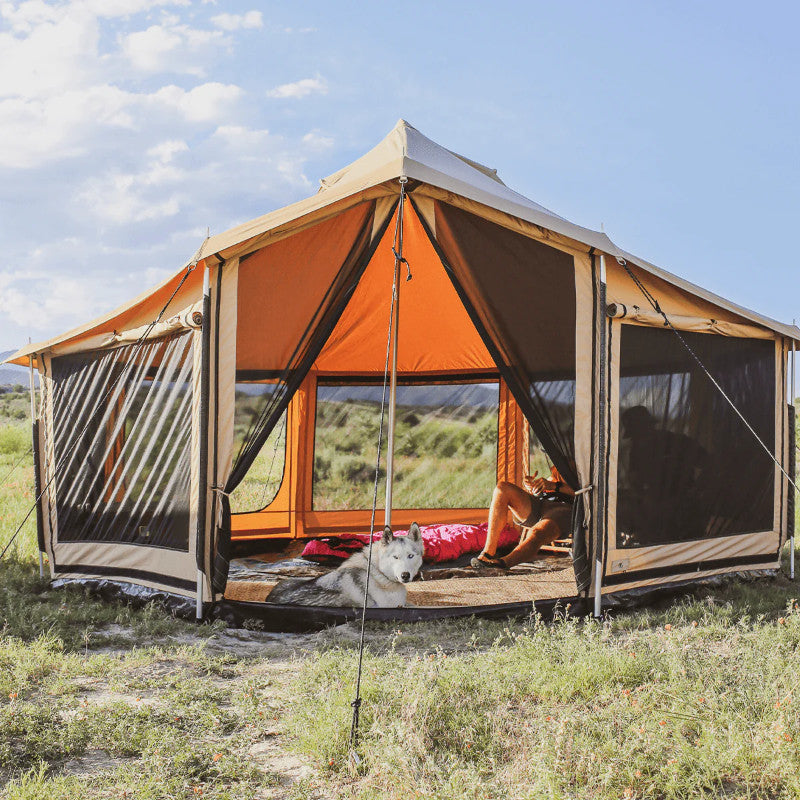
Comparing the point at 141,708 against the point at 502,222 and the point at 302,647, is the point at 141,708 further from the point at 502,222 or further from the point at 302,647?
the point at 502,222

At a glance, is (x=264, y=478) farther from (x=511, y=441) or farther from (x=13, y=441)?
(x=13, y=441)

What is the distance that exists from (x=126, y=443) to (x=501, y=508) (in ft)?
8.29

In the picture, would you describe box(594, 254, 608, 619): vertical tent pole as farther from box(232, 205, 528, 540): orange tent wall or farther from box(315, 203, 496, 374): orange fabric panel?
box(232, 205, 528, 540): orange tent wall

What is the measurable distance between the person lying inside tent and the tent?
3.18 ft

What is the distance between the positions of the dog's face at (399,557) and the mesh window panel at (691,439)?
117cm

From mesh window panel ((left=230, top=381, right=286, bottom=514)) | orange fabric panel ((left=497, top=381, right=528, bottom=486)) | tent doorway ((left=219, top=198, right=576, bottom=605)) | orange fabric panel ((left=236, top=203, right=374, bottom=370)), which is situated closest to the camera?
orange fabric panel ((left=236, top=203, right=374, bottom=370))

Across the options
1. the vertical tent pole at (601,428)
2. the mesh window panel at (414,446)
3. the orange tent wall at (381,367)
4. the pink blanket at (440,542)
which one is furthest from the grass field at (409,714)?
the mesh window panel at (414,446)

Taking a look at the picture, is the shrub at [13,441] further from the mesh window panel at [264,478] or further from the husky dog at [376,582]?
the husky dog at [376,582]

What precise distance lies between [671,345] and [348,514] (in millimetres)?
3327

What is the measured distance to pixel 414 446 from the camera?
7012 millimetres

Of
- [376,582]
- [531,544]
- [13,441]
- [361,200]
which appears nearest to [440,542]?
[531,544]

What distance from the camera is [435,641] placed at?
145 inches

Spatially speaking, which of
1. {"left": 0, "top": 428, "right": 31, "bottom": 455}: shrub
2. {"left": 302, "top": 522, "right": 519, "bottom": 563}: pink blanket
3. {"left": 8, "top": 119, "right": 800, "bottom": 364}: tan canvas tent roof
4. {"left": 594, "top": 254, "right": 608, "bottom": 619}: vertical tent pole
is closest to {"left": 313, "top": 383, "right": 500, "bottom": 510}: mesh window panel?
{"left": 302, "top": 522, "right": 519, "bottom": 563}: pink blanket

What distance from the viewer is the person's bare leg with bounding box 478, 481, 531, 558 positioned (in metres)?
5.39
